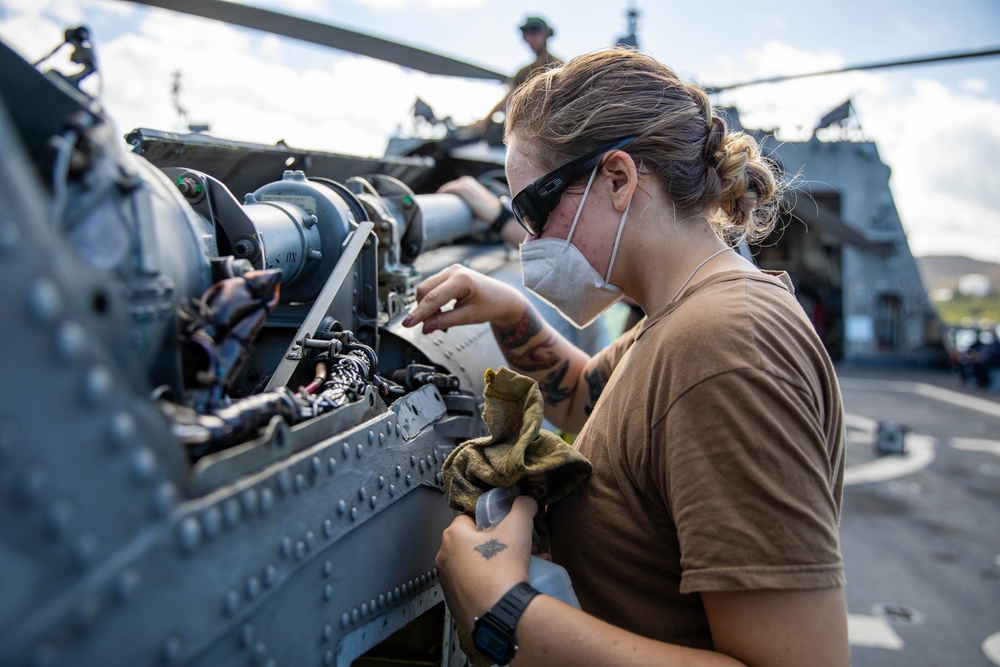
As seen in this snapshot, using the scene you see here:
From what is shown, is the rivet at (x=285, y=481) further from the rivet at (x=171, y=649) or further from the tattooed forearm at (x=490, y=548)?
the tattooed forearm at (x=490, y=548)

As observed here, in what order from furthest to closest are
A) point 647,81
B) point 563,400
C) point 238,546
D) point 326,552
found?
1. point 563,400
2. point 647,81
3. point 326,552
4. point 238,546

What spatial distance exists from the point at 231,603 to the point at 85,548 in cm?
30

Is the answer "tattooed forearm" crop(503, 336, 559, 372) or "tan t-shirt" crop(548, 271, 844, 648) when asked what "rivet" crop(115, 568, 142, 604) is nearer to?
"tan t-shirt" crop(548, 271, 844, 648)

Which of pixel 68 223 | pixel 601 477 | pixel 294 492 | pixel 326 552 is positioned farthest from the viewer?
pixel 601 477

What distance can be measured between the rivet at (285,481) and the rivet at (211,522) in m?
0.17

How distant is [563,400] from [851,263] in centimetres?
1450

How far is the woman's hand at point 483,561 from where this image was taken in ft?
4.53

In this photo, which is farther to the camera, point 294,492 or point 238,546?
point 294,492

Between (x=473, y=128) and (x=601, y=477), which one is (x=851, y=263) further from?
(x=601, y=477)

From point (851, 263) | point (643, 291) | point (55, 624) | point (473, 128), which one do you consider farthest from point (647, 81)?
point (851, 263)

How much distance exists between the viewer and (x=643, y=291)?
1735 millimetres

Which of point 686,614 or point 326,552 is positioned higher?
point 326,552

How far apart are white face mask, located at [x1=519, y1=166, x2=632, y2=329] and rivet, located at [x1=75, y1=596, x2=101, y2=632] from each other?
1.26 m

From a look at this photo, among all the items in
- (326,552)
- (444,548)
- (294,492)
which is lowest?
(444,548)
